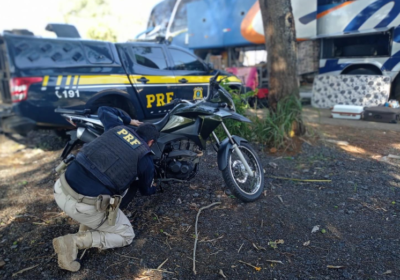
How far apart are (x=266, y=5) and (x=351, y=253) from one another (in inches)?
155

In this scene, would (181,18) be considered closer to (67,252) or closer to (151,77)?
(151,77)

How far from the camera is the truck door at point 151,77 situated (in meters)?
5.91

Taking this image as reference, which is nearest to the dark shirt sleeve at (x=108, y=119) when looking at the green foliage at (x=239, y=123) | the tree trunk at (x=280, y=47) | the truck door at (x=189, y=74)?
the green foliage at (x=239, y=123)

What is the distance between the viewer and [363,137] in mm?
5801

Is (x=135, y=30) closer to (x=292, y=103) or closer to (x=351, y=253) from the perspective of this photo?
(x=292, y=103)

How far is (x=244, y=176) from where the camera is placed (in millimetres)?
3594

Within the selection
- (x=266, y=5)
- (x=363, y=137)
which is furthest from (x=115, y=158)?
(x=363, y=137)

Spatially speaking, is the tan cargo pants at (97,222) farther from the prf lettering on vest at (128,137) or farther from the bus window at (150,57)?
the bus window at (150,57)

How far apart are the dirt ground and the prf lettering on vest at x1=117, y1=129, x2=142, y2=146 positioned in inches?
36.7

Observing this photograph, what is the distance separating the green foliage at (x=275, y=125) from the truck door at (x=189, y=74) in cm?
141

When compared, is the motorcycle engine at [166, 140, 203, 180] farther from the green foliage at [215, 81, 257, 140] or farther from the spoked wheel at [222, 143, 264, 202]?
the green foliage at [215, 81, 257, 140]

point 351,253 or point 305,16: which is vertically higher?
point 305,16

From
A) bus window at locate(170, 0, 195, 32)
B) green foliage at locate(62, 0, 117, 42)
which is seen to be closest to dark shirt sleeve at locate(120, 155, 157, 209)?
bus window at locate(170, 0, 195, 32)

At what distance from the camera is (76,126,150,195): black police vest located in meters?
2.44
